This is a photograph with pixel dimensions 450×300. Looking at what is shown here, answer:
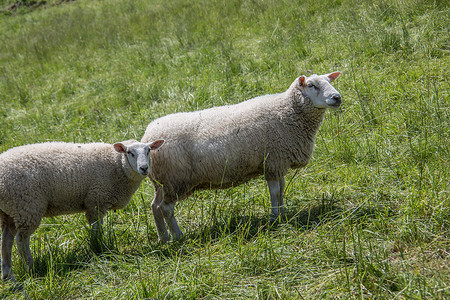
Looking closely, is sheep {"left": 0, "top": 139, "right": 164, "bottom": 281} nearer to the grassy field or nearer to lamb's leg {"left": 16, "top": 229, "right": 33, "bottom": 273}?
lamb's leg {"left": 16, "top": 229, "right": 33, "bottom": 273}

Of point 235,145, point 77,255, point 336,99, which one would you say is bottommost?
point 77,255

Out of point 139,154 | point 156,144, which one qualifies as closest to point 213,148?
point 156,144

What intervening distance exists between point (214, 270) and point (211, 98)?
4150mm

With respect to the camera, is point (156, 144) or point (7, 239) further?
point (156, 144)

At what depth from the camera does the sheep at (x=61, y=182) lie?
427 cm

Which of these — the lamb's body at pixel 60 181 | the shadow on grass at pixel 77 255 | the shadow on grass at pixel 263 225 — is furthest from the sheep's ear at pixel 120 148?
the shadow on grass at pixel 263 225

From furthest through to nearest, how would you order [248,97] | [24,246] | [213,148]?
1. [248,97]
2. [213,148]
3. [24,246]

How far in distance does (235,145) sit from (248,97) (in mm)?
2647

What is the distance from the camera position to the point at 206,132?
460 cm

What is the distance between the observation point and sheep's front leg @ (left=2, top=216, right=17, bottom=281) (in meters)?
4.31

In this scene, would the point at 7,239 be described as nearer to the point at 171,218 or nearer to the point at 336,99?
the point at 171,218

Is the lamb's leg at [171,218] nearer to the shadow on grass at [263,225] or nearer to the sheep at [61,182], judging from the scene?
the shadow on grass at [263,225]

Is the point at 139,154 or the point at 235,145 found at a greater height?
the point at 139,154

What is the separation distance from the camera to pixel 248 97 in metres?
7.07
